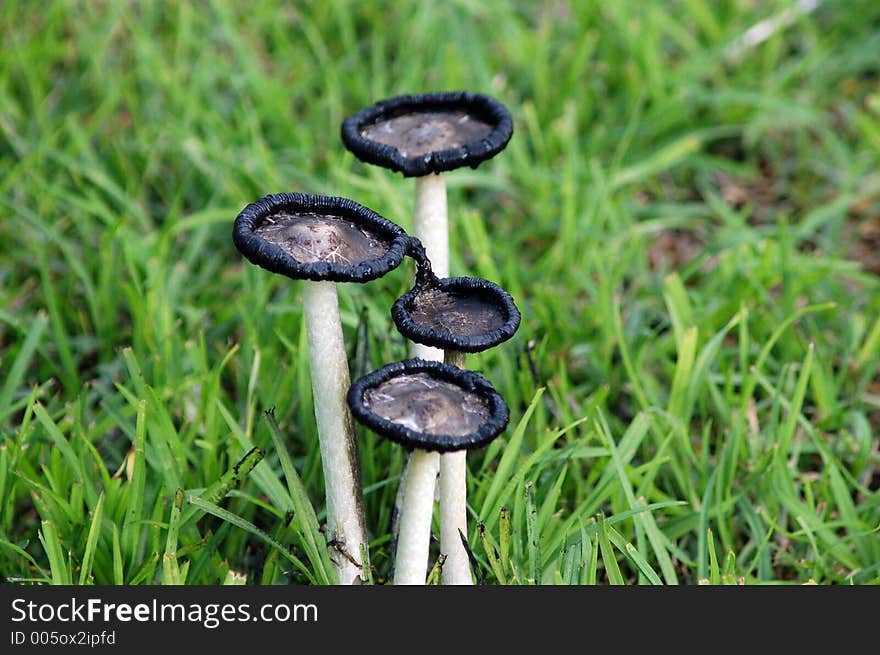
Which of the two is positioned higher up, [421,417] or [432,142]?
[432,142]

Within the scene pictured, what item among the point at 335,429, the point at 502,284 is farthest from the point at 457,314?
the point at 502,284

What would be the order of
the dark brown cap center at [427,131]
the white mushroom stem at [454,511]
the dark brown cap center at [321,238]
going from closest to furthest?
the dark brown cap center at [321,238], the white mushroom stem at [454,511], the dark brown cap center at [427,131]

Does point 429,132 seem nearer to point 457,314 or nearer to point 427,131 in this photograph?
point 427,131

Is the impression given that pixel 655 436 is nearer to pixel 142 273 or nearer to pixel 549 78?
pixel 142 273

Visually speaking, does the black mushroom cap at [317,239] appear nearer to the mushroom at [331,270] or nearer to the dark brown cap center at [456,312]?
the mushroom at [331,270]

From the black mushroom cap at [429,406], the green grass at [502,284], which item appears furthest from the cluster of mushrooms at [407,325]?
the green grass at [502,284]

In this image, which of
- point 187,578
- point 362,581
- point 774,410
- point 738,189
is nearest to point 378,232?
point 362,581

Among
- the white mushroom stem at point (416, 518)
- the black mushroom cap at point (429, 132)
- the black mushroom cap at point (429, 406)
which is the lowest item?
the white mushroom stem at point (416, 518)

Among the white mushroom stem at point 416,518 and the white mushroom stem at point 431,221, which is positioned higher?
the white mushroom stem at point 431,221
